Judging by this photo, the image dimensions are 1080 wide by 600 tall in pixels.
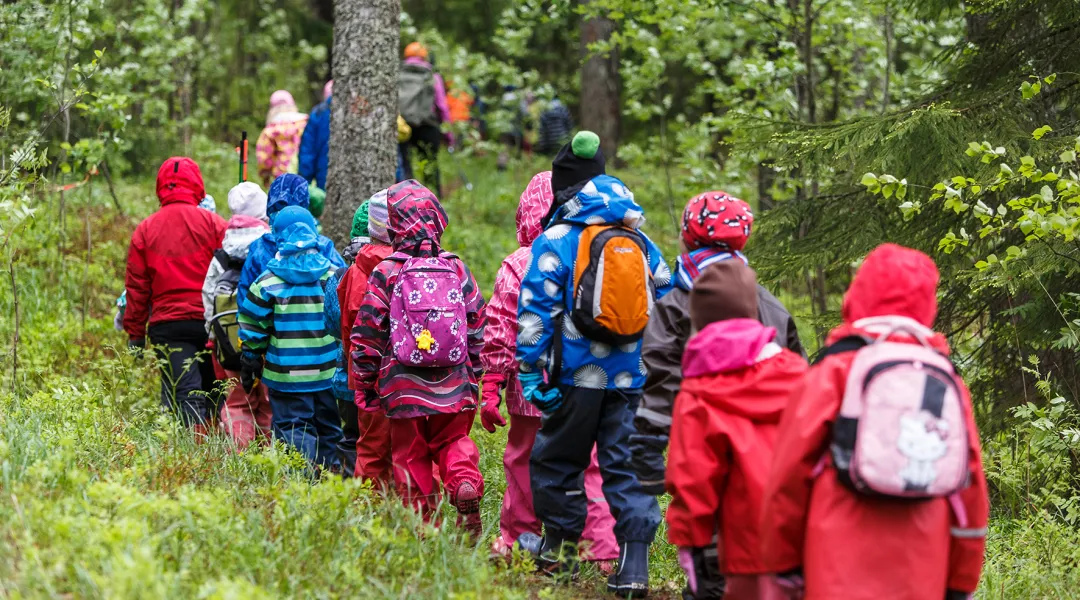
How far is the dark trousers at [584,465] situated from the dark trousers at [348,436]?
2.15 meters

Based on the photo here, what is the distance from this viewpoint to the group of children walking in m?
3.59

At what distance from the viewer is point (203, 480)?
5539 mm

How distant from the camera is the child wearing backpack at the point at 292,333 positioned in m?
7.22

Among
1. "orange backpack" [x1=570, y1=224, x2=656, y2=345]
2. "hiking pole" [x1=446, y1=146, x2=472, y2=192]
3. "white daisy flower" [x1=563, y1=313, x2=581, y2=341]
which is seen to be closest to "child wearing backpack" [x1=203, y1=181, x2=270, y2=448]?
"white daisy flower" [x1=563, y1=313, x2=581, y2=341]

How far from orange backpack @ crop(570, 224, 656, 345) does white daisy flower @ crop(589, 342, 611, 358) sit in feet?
0.12

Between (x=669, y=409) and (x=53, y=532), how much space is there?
7.93ft

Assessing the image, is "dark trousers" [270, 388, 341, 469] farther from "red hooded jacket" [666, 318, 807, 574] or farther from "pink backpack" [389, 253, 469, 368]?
"red hooded jacket" [666, 318, 807, 574]

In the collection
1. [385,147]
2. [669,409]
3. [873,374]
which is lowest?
[669,409]

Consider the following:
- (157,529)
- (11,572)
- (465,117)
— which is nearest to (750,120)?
(157,529)

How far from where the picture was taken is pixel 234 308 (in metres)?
7.79

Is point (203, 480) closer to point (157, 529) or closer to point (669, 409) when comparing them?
point (157, 529)

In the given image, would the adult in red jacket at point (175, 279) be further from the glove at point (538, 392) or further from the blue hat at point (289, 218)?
the glove at point (538, 392)

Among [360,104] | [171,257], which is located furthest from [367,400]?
[360,104]

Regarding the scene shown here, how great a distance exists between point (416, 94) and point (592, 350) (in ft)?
31.9
